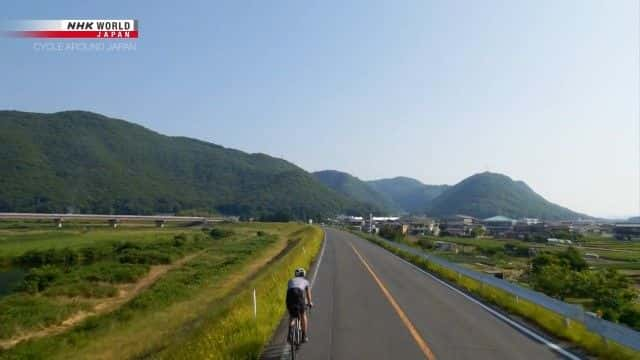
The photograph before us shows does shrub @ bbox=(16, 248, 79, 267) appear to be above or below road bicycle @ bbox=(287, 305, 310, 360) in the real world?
below

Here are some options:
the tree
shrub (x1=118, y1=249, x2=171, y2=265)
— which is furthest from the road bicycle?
shrub (x1=118, y1=249, x2=171, y2=265)

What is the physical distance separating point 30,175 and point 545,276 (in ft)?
603

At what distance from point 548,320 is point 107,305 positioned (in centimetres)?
2551

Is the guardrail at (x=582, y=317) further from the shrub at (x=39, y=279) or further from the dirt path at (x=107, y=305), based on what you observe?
the shrub at (x=39, y=279)

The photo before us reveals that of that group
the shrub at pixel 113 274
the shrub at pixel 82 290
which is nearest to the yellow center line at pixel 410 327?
the shrub at pixel 82 290

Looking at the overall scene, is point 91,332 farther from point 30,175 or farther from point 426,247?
point 30,175

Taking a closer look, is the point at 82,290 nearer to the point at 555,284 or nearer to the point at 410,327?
the point at 410,327

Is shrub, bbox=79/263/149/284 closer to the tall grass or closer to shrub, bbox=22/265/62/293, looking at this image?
shrub, bbox=22/265/62/293

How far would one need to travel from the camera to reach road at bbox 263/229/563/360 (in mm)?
11711

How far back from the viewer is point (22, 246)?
68.2 meters

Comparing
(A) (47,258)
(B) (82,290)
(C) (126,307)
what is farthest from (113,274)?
(A) (47,258)

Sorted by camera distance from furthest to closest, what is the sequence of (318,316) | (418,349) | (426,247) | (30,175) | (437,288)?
(30,175)
(426,247)
(437,288)
(318,316)
(418,349)

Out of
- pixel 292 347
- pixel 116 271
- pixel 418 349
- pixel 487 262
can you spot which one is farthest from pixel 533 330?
pixel 487 262

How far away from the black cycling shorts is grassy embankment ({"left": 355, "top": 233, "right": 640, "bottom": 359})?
6399mm
